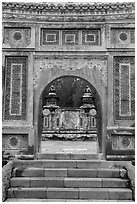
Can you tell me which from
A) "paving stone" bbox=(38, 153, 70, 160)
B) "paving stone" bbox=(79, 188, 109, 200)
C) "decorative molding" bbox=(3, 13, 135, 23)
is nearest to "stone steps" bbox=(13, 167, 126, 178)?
"paving stone" bbox=(79, 188, 109, 200)

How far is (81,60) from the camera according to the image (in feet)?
Answer: 26.1

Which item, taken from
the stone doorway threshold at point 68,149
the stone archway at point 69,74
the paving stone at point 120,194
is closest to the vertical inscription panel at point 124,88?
the stone archway at point 69,74

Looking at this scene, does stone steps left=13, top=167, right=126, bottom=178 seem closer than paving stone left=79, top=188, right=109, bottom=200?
No

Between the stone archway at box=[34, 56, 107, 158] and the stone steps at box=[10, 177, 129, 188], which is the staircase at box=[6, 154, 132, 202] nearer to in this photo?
the stone steps at box=[10, 177, 129, 188]

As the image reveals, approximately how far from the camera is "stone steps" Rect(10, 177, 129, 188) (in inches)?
258

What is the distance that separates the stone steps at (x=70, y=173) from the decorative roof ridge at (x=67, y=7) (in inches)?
156

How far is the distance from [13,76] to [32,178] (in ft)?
8.84

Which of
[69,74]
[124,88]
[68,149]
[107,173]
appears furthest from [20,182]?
[68,149]

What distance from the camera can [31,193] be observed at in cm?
630

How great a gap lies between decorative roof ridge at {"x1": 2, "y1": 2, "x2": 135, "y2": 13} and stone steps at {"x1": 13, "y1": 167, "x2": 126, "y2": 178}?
397 centimetres

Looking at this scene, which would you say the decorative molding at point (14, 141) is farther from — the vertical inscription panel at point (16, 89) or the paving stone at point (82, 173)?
the paving stone at point (82, 173)

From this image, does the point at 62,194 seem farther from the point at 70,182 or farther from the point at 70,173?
the point at 70,173

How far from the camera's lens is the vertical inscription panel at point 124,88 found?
7789 mm

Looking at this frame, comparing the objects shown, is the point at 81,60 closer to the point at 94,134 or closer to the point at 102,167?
the point at 102,167
